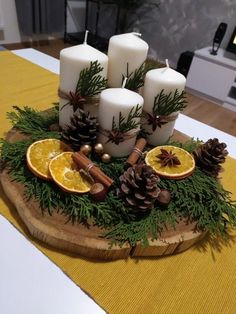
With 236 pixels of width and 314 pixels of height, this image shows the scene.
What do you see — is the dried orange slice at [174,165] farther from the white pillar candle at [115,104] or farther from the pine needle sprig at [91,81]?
the pine needle sprig at [91,81]

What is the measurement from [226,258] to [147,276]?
17 cm

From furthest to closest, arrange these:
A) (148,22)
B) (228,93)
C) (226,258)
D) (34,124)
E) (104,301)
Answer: (148,22)
(228,93)
(34,124)
(226,258)
(104,301)

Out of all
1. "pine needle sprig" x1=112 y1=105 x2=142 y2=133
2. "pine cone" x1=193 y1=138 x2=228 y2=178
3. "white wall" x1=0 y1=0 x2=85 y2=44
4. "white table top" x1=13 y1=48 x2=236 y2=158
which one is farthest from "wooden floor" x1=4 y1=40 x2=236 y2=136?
"white wall" x1=0 y1=0 x2=85 y2=44

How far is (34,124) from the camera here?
681 mm

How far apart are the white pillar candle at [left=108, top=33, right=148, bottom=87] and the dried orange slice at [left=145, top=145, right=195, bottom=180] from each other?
0.59ft

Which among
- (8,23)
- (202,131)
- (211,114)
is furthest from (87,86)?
(8,23)

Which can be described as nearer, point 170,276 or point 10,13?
point 170,276

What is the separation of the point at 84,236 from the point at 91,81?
0.29 meters

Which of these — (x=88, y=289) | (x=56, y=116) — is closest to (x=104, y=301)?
(x=88, y=289)

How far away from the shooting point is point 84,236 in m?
0.47

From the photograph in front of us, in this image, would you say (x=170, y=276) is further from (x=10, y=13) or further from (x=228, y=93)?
(x=10, y=13)

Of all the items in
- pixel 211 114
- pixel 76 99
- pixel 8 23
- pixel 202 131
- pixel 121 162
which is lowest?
pixel 211 114

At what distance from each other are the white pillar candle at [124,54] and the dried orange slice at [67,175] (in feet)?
0.70

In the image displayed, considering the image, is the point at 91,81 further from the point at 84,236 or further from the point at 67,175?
the point at 84,236
